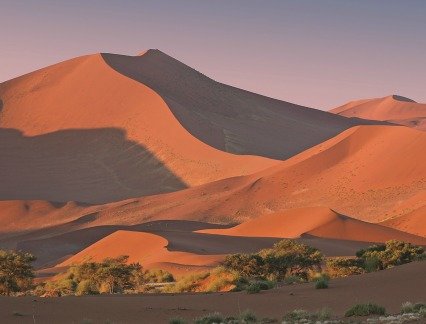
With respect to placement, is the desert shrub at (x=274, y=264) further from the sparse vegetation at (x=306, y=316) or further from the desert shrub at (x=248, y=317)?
the sparse vegetation at (x=306, y=316)

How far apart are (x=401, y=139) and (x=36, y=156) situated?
43577mm

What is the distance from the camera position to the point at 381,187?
64125 mm

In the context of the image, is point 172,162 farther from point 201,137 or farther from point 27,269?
point 27,269

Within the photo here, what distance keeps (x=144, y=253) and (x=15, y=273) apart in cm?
1334

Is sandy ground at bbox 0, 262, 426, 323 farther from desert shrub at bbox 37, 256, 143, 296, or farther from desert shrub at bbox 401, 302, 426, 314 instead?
desert shrub at bbox 37, 256, 143, 296

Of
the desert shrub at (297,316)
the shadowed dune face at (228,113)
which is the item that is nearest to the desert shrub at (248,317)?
the desert shrub at (297,316)

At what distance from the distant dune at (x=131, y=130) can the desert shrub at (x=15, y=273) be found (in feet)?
167

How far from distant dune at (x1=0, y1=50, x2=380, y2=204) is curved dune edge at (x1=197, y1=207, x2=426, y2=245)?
96.4ft

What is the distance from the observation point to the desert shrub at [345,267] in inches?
1143

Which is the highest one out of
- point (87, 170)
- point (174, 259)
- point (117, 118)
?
point (117, 118)

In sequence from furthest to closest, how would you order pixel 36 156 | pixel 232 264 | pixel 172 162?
pixel 36 156, pixel 172 162, pixel 232 264

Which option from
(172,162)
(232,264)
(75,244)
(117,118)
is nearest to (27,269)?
(232,264)

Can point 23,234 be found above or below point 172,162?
below

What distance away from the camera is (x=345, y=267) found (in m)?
29.2
